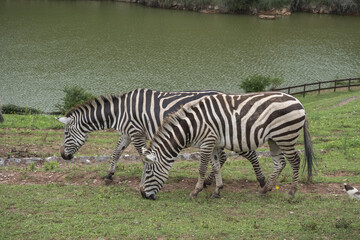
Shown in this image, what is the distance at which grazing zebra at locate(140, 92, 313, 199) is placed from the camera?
10.7 metres

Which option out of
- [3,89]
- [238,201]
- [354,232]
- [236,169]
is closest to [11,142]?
[236,169]

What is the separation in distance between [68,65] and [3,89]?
785cm

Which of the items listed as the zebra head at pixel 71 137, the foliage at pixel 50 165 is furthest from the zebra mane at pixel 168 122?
the foliage at pixel 50 165

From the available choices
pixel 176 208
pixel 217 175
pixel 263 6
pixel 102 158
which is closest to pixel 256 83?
pixel 102 158

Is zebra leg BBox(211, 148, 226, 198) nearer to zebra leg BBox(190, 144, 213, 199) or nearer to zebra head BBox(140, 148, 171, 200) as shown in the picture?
zebra leg BBox(190, 144, 213, 199)

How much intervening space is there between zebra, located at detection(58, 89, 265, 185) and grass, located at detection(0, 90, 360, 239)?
83 centimetres

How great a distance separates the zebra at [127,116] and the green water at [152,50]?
59.2 ft

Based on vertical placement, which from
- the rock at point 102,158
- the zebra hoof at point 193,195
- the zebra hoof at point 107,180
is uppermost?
the zebra hoof at point 193,195

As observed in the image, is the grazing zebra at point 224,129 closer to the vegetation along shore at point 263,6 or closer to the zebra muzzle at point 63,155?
the zebra muzzle at point 63,155

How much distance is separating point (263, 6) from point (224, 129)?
6331 cm

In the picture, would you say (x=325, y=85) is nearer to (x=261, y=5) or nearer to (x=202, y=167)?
(x=202, y=167)

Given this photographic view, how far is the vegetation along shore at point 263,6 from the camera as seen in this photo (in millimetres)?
70250

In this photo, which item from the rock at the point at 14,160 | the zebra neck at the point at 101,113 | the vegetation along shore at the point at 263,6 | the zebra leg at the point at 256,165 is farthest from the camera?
the vegetation along shore at the point at 263,6

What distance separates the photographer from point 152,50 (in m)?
46.1
